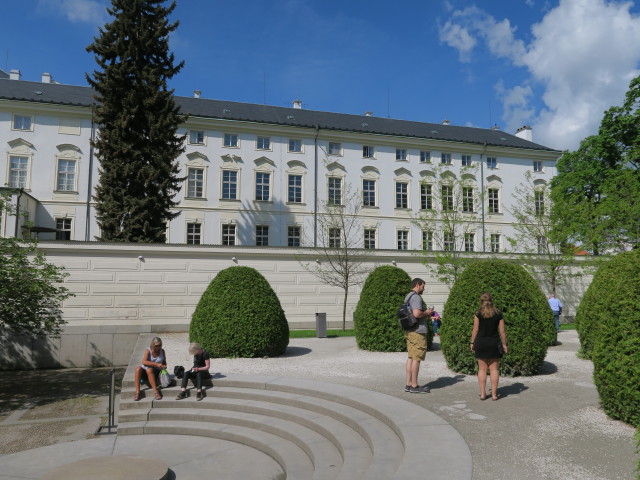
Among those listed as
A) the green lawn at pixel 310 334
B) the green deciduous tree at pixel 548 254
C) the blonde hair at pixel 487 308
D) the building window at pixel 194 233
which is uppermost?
the building window at pixel 194 233

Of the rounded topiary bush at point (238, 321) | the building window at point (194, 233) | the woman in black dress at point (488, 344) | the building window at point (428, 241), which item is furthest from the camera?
the building window at point (194, 233)

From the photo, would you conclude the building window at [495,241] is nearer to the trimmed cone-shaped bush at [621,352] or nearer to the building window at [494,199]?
the building window at [494,199]

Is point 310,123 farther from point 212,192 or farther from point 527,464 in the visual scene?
point 527,464

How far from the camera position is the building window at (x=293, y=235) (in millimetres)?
38750

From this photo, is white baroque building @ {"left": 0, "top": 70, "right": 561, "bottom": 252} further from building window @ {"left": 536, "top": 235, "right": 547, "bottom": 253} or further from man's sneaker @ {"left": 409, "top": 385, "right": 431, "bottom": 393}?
man's sneaker @ {"left": 409, "top": 385, "right": 431, "bottom": 393}

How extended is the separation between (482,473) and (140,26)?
27.9 m

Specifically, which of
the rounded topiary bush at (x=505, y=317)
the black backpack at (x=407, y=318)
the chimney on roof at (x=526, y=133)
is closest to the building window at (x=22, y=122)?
the rounded topiary bush at (x=505, y=317)

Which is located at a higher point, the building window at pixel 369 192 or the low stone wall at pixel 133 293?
the building window at pixel 369 192

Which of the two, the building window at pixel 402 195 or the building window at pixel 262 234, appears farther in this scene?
the building window at pixel 402 195

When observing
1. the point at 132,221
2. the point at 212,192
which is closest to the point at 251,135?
the point at 212,192

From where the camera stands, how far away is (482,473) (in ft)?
15.3

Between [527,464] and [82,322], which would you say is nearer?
[527,464]

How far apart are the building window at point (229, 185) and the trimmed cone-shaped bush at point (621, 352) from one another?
33.7m

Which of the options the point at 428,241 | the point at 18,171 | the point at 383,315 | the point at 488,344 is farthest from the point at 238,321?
the point at 18,171
